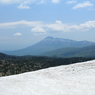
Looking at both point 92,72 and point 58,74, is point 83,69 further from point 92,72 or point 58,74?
point 58,74

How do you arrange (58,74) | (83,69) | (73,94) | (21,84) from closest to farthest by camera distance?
(73,94) < (21,84) < (58,74) < (83,69)

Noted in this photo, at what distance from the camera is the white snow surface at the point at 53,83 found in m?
10.1

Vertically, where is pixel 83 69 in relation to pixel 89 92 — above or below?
above

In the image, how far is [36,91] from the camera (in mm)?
10164

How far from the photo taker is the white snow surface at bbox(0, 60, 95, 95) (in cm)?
1010

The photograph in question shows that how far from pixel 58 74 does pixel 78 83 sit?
2298 millimetres

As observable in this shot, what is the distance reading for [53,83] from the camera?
37.8 ft

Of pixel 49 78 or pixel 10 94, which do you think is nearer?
pixel 10 94

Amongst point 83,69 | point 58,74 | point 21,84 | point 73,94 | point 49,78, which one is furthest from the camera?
point 83,69

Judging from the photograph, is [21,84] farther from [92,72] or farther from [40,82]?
[92,72]

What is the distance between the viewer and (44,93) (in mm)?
9836

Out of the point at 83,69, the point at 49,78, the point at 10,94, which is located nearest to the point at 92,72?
the point at 83,69

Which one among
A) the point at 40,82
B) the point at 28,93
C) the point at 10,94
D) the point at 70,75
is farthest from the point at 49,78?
the point at 10,94

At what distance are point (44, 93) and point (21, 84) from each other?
7.28ft
